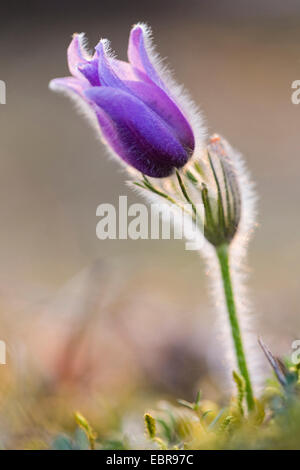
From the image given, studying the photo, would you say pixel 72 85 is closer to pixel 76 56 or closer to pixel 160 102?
pixel 76 56

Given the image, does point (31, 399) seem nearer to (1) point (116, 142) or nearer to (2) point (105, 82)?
(1) point (116, 142)

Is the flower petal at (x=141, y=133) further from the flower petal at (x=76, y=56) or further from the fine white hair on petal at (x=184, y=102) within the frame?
the flower petal at (x=76, y=56)

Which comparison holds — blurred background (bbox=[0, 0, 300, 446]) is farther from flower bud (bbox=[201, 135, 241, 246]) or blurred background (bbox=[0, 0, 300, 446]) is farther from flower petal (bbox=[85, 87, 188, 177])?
flower petal (bbox=[85, 87, 188, 177])

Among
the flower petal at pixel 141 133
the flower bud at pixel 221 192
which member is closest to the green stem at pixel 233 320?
the flower bud at pixel 221 192

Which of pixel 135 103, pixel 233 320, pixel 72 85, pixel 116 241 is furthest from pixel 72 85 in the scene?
pixel 116 241
